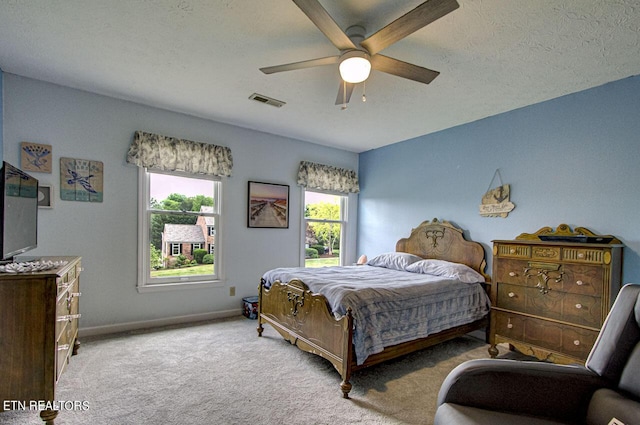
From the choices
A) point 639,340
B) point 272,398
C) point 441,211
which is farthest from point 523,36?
point 272,398

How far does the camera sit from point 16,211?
200 centimetres

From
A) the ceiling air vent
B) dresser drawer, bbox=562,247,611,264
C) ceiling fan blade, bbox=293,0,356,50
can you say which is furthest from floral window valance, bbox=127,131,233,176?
dresser drawer, bbox=562,247,611,264

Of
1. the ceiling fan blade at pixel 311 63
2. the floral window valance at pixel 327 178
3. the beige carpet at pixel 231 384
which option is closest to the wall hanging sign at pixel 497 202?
the beige carpet at pixel 231 384

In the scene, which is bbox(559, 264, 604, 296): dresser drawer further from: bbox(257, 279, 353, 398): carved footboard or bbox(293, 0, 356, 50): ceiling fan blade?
bbox(293, 0, 356, 50): ceiling fan blade

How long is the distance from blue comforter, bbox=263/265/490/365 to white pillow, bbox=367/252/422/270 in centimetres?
39

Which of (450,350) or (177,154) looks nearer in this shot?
(450,350)

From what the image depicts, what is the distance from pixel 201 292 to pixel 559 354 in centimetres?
371

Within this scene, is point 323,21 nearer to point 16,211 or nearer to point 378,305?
point 378,305

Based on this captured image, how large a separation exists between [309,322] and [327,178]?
8.91 feet

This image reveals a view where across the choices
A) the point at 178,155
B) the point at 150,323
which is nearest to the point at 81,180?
the point at 178,155

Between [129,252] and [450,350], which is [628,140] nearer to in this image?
[450,350]

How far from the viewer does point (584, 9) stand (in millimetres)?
1789

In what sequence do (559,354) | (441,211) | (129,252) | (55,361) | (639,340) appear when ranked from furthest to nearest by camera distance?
(441,211) < (129,252) < (559,354) < (55,361) < (639,340)

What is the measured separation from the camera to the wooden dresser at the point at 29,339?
5.46ft
